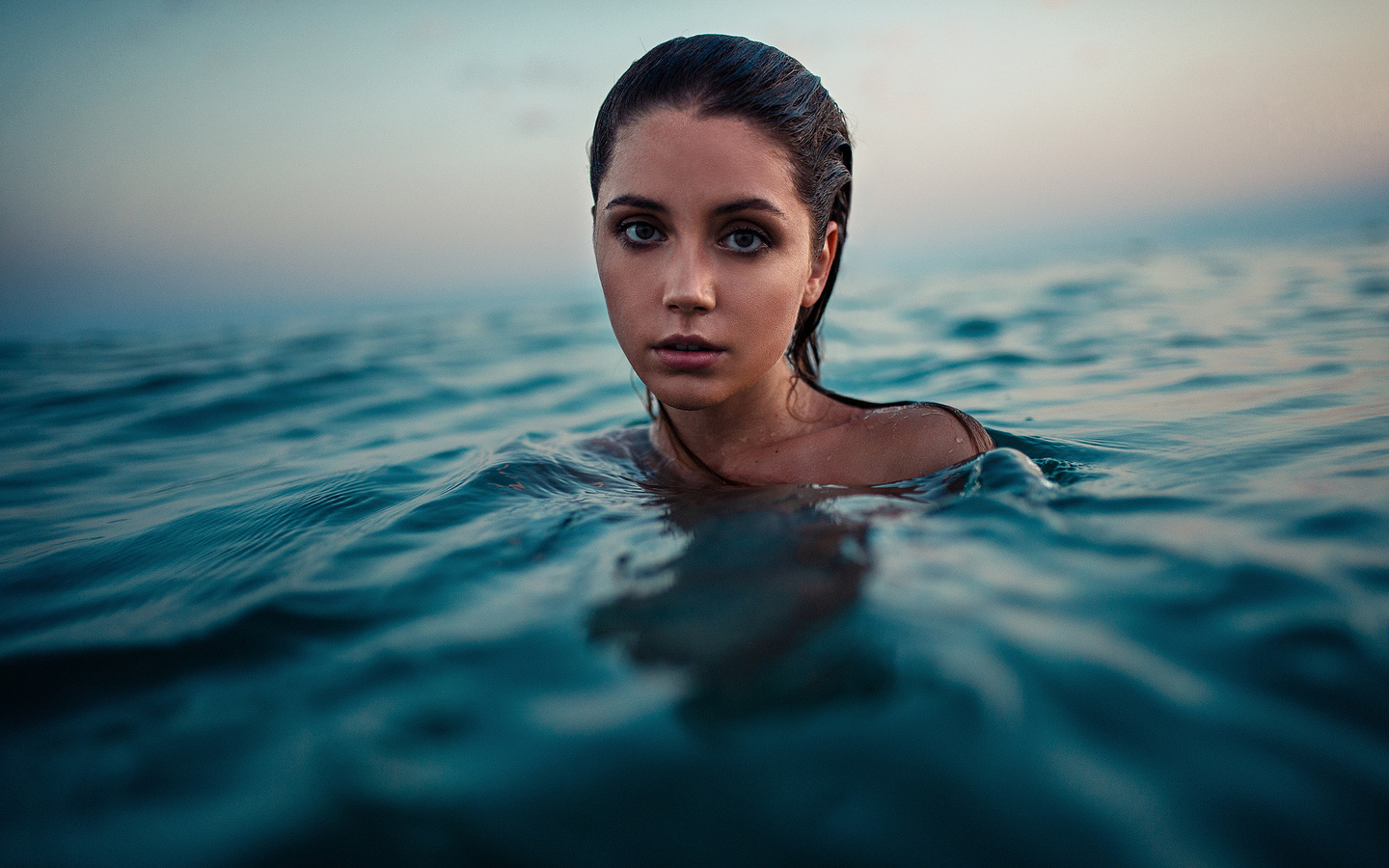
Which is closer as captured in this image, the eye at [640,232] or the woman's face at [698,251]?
the woman's face at [698,251]

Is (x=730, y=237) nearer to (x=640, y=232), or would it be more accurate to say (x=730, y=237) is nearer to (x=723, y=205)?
(x=723, y=205)

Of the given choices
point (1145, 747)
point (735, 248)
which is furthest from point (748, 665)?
point (735, 248)

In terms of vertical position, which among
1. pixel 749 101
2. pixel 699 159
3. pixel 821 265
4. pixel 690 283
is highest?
pixel 749 101

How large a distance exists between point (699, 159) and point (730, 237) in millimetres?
257

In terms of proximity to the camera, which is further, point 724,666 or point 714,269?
point 714,269

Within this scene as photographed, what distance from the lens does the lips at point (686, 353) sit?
2.40 meters

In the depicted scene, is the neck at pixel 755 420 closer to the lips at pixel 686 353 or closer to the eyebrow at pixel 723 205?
the lips at pixel 686 353

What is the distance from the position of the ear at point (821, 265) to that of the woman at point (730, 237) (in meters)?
0.01

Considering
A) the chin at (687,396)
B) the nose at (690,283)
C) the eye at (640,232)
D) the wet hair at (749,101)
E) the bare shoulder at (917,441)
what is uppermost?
the wet hair at (749,101)

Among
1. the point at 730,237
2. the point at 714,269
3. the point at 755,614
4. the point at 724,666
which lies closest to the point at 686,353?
the point at 714,269

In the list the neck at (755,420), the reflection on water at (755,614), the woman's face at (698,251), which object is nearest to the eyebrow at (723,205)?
the woman's face at (698,251)

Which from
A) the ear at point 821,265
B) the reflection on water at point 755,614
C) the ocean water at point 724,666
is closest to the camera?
the ocean water at point 724,666

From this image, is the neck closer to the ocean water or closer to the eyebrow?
the ocean water

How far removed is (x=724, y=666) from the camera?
132 cm
